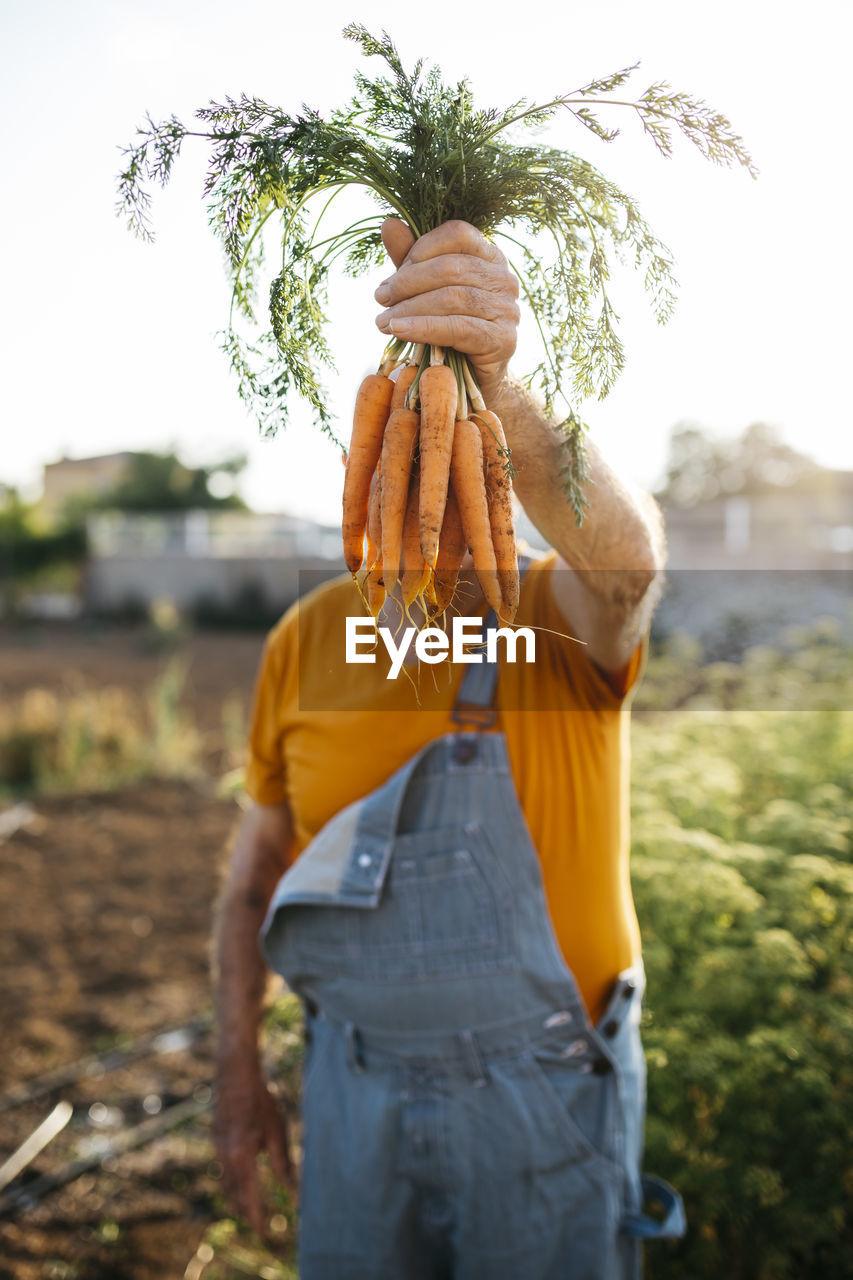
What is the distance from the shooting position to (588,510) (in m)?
1.35

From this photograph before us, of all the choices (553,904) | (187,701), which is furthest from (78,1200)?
(187,701)

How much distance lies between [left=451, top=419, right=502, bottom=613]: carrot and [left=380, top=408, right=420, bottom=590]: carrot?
0.06m

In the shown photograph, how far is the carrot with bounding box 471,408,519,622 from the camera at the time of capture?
0.99 m

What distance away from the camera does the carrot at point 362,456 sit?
3.27ft

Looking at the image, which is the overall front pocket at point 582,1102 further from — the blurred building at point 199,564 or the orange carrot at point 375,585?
the blurred building at point 199,564

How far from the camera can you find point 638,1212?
1.72m

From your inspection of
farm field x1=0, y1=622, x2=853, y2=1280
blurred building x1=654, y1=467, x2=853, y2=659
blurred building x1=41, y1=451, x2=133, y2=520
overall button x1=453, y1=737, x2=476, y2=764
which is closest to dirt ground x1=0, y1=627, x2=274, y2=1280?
farm field x1=0, y1=622, x2=853, y2=1280

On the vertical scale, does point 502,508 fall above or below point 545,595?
above

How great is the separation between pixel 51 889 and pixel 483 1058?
4192 millimetres

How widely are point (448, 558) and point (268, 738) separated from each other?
113 centimetres

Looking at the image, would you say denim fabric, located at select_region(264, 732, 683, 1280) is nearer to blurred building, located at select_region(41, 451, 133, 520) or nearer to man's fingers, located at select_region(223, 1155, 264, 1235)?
man's fingers, located at select_region(223, 1155, 264, 1235)

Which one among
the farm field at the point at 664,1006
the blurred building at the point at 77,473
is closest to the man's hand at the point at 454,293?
the farm field at the point at 664,1006

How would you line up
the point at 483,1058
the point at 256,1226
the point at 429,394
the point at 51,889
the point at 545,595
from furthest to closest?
1. the point at 51,889
2. the point at 256,1226
3. the point at 545,595
4. the point at 483,1058
5. the point at 429,394

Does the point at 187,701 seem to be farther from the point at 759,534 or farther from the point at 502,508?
the point at 502,508
